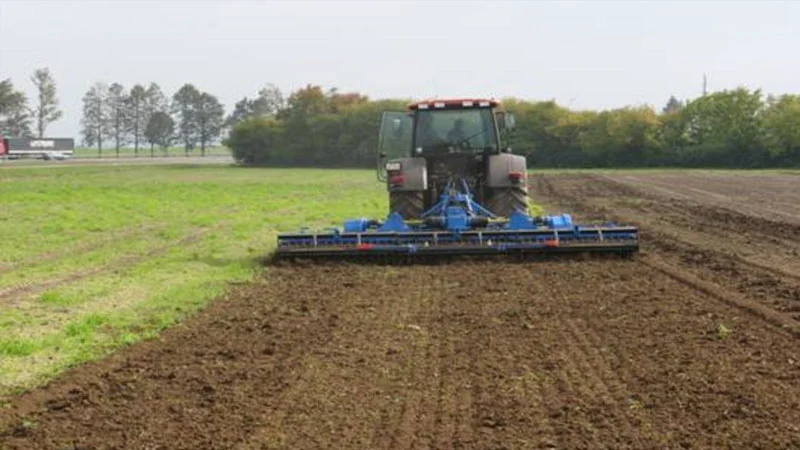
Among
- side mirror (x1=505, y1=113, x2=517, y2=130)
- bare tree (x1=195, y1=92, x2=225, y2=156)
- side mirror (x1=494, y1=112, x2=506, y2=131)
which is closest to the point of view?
side mirror (x1=505, y1=113, x2=517, y2=130)

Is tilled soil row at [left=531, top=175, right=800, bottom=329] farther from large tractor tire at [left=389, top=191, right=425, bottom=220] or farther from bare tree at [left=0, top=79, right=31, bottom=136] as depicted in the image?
bare tree at [left=0, top=79, right=31, bottom=136]

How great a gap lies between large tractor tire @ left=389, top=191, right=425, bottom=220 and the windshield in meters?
0.92

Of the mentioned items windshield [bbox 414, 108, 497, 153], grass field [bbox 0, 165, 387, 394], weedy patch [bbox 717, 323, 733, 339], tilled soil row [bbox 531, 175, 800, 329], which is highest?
windshield [bbox 414, 108, 497, 153]

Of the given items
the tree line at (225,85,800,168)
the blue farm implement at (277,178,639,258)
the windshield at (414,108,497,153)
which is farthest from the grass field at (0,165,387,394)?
the tree line at (225,85,800,168)

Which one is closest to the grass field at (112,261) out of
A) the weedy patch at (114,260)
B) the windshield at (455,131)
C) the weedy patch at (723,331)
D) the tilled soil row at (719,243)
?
the weedy patch at (114,260)

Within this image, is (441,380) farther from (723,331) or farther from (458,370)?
(723,331)

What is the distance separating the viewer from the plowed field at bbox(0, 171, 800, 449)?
5121 millimetres

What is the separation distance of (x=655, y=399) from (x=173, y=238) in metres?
13.5

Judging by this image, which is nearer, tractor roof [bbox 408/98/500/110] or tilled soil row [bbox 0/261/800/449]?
tilled soil row [bbox 0/261/800/449]

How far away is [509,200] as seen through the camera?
572 inches

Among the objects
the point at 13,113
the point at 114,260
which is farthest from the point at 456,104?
the point at 13,113

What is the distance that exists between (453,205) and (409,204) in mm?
840

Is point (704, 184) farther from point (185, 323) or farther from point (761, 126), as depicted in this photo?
point (185, 323)

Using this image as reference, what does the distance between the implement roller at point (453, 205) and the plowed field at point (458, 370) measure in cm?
138
